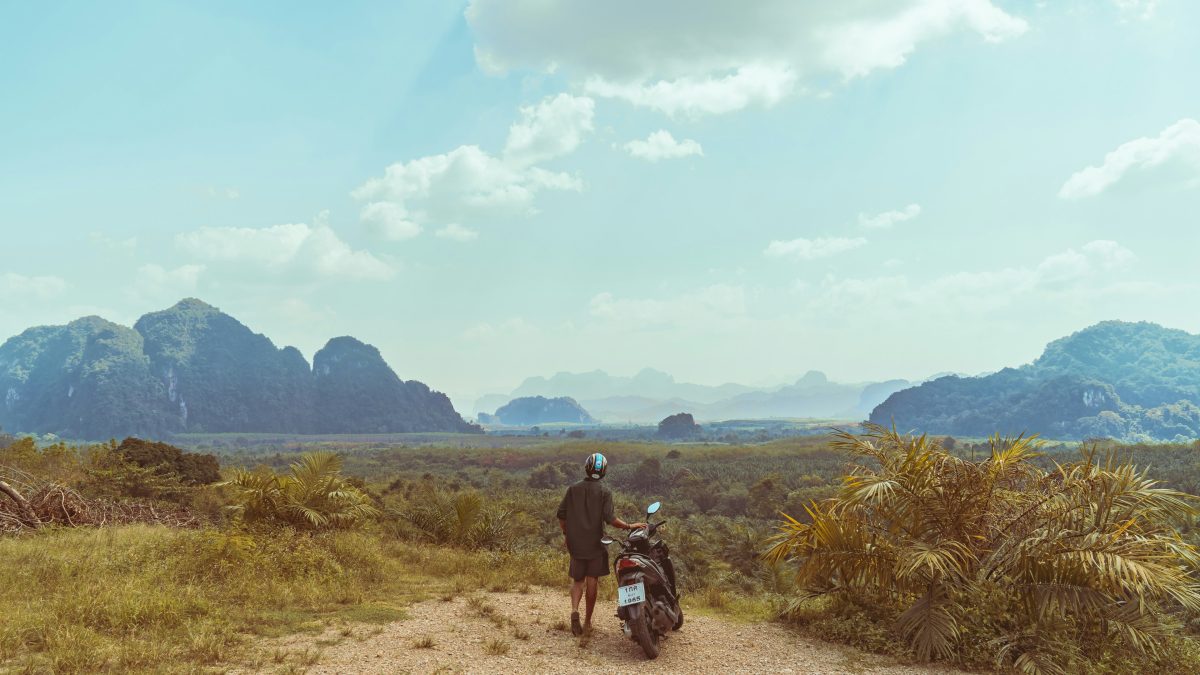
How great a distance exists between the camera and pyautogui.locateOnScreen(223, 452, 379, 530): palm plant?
41.2 feet

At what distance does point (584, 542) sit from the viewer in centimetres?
708

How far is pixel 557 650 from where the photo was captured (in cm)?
676

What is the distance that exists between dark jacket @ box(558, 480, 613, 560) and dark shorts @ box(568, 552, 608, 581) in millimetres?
43

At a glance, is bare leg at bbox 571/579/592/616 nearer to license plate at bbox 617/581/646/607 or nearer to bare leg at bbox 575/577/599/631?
bare leg at bbox 575/577/599/631

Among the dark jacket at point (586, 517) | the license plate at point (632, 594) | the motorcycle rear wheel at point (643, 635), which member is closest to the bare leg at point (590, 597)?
the dark jacket at point (586, 517)

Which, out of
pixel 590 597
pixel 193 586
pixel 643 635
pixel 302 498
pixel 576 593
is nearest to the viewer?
pixel 643 635

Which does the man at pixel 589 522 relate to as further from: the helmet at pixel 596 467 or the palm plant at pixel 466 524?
the palm plant at pixel 466 524

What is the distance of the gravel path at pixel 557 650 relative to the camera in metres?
6.17

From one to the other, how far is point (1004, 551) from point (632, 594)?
4.13 metres

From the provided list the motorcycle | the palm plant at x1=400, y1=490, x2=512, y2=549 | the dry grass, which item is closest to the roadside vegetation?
the dry grass

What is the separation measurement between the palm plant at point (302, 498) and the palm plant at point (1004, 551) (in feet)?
29.9

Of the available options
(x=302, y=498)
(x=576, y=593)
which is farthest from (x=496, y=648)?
(x=302, y=498)

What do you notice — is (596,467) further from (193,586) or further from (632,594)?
(193,586)

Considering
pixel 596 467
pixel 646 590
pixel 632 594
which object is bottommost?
pixel 646 590
